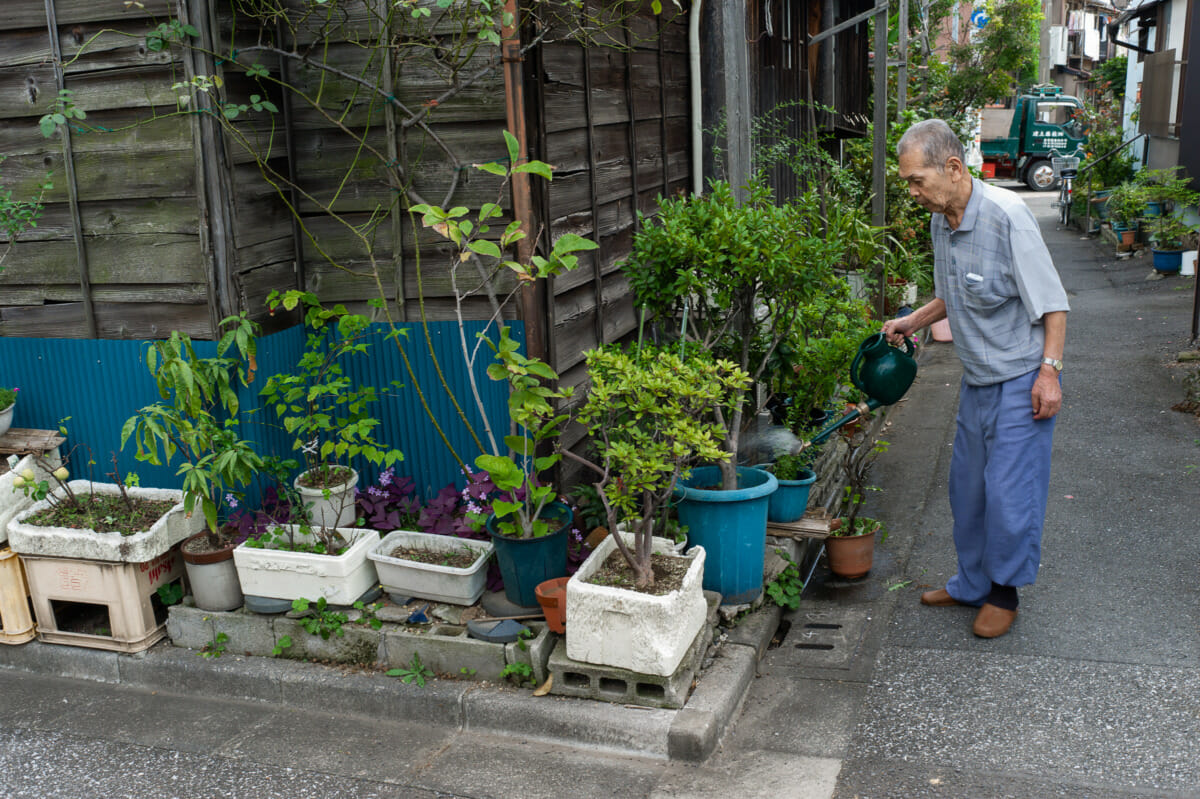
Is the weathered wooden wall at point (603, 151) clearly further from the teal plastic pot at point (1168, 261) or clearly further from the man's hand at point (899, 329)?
the teal plastic pot at point (1168, 261)

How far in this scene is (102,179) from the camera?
493 centimetres

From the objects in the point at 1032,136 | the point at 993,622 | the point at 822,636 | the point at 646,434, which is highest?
the point at 1032,136

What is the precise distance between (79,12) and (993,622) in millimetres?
5117

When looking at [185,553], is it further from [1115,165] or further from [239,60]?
[1115,165]

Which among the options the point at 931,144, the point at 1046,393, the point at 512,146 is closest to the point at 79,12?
the point at 512,146

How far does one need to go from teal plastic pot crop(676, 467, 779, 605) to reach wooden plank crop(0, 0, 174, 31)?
324cm

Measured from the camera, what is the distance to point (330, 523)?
16.2 ft

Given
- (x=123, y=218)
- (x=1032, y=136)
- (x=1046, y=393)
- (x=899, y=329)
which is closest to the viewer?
(x=1046, y=393)

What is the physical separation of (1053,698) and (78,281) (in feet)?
16.2

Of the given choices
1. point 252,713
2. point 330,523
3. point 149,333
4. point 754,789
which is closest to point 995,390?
point 754,789

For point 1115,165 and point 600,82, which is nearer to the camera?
point 600,82

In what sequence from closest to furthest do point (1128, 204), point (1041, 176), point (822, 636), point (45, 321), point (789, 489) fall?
point (822, 636)
point (45, 321)
point (789, 489)
point (1128, 204)
point (1041, 176)

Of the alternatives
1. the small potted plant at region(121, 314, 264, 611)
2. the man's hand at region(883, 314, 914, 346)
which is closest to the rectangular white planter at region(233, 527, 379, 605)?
the small potted plant at region(121, 314, 264, 611)

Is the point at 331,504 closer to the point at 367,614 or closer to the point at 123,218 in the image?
the point at 367,614
